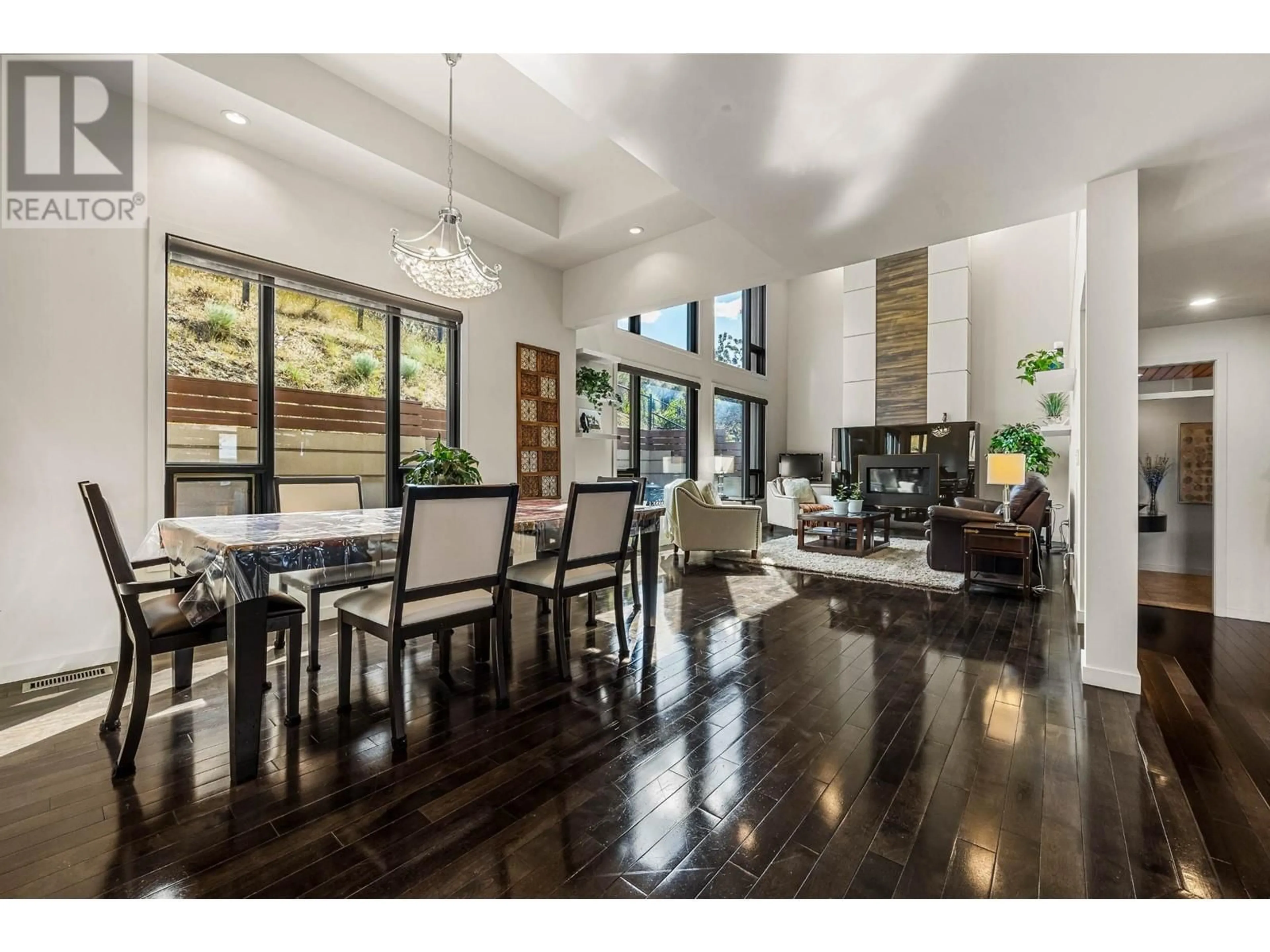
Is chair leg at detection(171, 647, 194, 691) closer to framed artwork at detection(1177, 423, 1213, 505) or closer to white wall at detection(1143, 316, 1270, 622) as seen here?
white wall at detection(1143, 316, 1270, 622)

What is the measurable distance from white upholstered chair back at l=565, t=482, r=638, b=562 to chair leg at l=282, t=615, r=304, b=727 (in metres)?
1.13

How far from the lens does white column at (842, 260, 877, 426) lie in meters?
9.13

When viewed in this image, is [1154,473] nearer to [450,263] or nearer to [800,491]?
[800,491]

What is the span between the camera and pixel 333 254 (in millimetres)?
3695

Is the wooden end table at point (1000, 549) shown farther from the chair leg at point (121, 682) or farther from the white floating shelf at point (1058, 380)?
the chair leg at point (121, 682)

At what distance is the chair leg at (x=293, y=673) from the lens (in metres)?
2.03

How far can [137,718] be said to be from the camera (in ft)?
5.89

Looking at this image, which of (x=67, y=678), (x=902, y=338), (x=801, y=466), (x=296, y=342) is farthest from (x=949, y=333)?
(x=67, y=678)

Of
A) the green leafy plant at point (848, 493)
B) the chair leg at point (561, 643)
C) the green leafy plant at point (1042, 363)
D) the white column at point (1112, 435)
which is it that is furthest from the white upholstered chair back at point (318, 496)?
the green leafy plant at point (1042, 363)

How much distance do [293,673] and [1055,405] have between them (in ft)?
29.1

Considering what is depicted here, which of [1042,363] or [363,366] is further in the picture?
[1042,363]

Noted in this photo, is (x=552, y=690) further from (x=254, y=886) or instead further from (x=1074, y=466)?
(x=1074, y=466)

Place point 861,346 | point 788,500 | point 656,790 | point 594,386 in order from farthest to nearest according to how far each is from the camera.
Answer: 1. point 861,346
2. point 788,500
3. point 594,386
4. point 656,790
